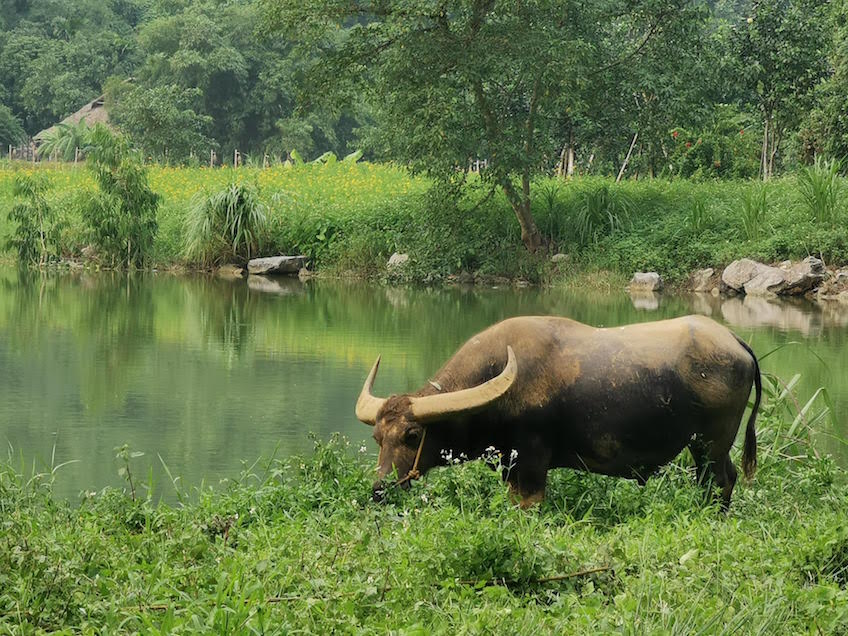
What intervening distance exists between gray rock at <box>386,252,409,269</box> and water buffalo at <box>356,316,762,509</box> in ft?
54.3

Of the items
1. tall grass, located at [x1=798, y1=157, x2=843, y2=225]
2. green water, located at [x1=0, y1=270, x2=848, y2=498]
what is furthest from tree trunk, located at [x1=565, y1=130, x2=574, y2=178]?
green water, located at [x1=0, y1=270, x2=848, y2=498]

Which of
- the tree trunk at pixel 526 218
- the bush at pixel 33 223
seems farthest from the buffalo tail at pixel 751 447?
the bush at pixel 33 223

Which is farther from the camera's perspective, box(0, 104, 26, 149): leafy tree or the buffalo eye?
box(0, 104, 26, 149): leafy tree

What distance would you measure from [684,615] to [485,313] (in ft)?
44.5

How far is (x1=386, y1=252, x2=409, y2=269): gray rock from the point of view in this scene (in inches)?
901

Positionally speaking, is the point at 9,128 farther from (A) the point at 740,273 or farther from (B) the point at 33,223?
(A) the point at 740,273

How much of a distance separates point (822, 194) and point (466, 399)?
1683 cm

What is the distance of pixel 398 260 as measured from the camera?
75.7ft

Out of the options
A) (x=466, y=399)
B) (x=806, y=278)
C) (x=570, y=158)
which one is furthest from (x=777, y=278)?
(x=466, y=399)

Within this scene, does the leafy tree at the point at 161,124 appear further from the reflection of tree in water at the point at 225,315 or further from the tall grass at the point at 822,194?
the tall grass at the point at 822,194

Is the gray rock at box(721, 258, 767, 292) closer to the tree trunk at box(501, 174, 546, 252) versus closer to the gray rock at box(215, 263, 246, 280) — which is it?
the tree trunk at box(501, 174, 546, 252)

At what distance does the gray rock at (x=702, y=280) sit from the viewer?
2148 centimetres

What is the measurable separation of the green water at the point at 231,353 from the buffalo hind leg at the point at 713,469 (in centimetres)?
189

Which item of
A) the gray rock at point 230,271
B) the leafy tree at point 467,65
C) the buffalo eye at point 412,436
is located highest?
the leafy tree at point 467,65
